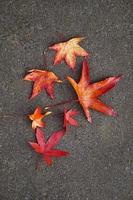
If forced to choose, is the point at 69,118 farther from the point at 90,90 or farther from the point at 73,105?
the point at 90,90

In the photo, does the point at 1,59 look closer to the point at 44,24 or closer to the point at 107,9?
the point at 44,24

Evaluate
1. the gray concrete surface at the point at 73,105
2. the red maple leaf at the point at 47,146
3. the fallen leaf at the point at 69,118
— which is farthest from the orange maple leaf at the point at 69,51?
the red maple leaf at the point at 47,146

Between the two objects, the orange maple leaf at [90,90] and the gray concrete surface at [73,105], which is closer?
the orange maple leaf at [90,90]

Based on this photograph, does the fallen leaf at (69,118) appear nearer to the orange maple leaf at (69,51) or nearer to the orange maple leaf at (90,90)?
the orange maple leaf at (90,90)

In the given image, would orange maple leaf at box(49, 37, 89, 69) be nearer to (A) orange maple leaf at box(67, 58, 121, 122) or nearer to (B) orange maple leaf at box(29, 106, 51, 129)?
(A) orange maple leaf at box(67, 58, 121, 122)

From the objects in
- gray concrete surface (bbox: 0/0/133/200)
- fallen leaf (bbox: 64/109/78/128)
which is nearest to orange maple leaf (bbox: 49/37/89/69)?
gray concrete surface (bbox: 0/0/133/200)

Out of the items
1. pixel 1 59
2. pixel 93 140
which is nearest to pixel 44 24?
pixel 1 59
